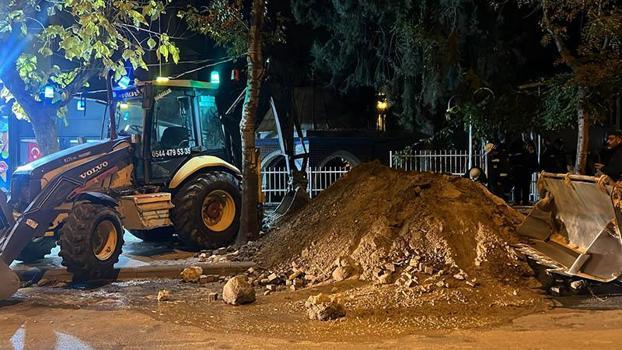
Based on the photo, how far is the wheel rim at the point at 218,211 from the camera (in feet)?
37.5

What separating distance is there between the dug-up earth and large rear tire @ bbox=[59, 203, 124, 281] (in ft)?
0.96

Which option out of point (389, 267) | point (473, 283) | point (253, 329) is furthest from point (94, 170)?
point (473, 283)

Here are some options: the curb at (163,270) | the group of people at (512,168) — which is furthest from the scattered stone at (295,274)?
the group of people at (512,168)

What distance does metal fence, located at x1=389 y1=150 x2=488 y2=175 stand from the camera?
1812 centimetres

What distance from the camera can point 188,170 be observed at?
11.2 metres

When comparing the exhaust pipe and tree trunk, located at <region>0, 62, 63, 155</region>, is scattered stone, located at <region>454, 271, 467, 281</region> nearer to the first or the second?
the exhaust pipe

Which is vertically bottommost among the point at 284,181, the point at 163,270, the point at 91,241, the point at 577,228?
the point at 163,270

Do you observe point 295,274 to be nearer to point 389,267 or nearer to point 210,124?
point 389,267

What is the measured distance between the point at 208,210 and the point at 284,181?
8.15 meters

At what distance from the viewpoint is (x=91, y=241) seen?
8836 millimetres

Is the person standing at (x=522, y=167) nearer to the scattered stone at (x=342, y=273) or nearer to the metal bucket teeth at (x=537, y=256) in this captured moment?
the metal bucket teeth at (x=537, y=256)

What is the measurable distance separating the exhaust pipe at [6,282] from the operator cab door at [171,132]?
11.2 ft

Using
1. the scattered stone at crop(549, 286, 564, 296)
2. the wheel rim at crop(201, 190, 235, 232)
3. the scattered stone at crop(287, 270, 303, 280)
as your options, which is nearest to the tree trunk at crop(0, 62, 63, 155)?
the wheel rim at crop(201, 190, 235, 232)

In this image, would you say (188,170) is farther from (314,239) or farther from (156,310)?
(156,310)
